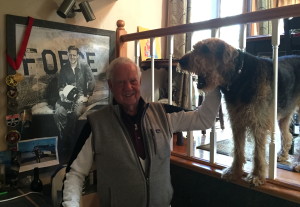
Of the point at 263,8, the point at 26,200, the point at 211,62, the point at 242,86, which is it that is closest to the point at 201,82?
the point at 211,62

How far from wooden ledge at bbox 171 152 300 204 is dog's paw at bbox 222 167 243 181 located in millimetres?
30

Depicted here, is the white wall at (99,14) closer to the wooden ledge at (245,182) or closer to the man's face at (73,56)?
the man's face at (73,56)

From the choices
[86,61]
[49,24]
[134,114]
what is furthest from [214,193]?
[49,24]

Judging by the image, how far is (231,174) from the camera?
1.59 m

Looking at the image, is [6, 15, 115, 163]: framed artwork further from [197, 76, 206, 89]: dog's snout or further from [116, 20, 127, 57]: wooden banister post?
[197, 76, 206, 89]: dog's snout

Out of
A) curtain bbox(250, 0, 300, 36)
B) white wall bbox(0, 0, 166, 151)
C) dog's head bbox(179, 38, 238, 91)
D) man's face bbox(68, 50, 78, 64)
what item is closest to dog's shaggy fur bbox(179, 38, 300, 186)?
dog's head bbox(179, 38, 238, 91)

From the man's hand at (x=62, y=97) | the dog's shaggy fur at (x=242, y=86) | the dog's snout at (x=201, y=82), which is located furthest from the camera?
the man's hand at (x=62, y=97)

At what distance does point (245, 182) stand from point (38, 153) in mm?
1531

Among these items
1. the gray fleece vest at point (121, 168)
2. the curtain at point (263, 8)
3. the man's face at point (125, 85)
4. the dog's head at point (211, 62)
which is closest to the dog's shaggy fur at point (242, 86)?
the dog's head at point (211, 62)

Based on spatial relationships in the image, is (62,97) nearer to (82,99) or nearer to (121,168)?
(82,99)

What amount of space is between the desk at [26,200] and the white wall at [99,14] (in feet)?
1.14

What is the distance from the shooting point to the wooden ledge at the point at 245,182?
1.36 metres

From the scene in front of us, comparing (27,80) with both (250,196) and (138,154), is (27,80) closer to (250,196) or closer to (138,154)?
(138,154)

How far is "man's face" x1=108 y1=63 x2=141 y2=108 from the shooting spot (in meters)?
1.43
